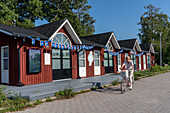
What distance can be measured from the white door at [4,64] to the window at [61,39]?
3174 mm

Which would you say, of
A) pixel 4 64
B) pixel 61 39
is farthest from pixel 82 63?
pixel 4 64

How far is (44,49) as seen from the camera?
10773 mm

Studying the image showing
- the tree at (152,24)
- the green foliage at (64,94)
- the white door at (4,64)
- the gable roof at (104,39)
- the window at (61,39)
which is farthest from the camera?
the tree at (152,24)

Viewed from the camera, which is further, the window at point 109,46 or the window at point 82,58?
the window at point 109,46

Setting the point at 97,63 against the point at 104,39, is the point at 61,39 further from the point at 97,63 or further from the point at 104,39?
the point at 104,39


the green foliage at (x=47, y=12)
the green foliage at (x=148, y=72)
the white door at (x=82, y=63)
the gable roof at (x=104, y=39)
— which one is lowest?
the green foliage at (x=148, y=72)

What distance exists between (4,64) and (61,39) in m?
4.24

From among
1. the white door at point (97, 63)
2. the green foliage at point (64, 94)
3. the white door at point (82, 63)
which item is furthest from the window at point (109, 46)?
the green foliage at point (64, 94)

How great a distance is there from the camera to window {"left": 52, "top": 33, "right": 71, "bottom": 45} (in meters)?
11.8

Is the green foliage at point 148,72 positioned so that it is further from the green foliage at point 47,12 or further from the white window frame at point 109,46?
the green foliage at point 47,12

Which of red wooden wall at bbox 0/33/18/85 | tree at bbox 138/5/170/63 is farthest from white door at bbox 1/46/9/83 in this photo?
tree at bbox 138/5/170/63

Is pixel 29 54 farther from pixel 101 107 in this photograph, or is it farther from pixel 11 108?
pixel 101 107

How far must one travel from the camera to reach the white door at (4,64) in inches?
402

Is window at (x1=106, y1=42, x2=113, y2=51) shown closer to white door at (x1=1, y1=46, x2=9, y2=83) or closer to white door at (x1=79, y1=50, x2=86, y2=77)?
white door at (x1=79, y1=50, x2=86, y2=77)
